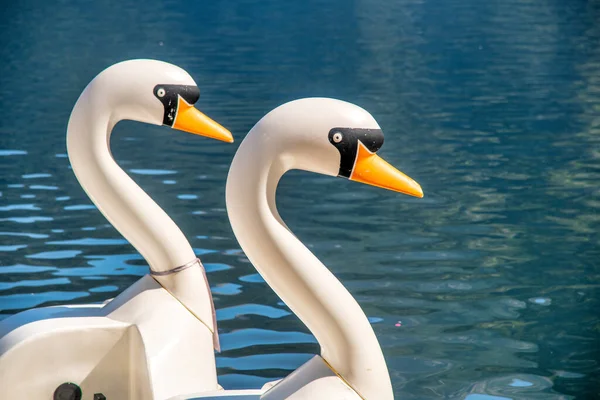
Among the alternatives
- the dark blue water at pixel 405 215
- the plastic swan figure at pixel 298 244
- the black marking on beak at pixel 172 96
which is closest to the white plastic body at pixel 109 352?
the plastic swan figure at pixel 298 244

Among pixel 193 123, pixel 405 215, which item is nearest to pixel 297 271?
pixel 193 123

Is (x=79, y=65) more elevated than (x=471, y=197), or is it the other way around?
(x=79, y=65)

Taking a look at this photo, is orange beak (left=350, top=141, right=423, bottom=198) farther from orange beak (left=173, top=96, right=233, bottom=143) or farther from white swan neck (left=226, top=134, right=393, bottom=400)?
orange beak (left=173, top=96, right=233, bottom=143)

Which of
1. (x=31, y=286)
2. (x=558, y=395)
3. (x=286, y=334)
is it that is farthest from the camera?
(x=31, y=286)

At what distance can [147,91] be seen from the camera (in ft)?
18.6

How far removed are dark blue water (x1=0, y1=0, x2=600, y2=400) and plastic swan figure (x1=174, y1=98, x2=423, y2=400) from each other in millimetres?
2315

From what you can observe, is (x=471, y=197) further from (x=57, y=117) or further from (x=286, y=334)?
(x=57, y=117)

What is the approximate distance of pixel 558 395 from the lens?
21.5 ft

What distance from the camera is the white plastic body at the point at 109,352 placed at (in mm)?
4949

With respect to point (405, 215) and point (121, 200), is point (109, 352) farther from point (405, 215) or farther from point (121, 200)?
point (405, 215)

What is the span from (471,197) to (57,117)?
316 inches

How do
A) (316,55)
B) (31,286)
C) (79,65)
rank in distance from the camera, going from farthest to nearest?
(316,55) → (79,65) → (31,286)

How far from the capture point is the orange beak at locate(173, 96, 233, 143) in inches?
231

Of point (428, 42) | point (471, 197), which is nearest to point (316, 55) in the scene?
point (428, 42)
